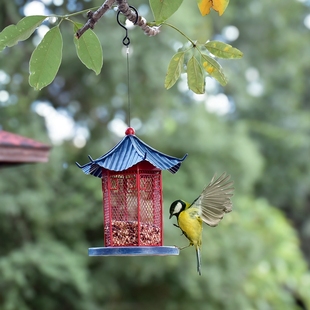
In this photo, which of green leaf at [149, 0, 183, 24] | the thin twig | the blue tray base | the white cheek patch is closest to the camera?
green leaf at [149, 0, 183, 24]

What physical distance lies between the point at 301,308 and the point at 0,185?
3952 mm

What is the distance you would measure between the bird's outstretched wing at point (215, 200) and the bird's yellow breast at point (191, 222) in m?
0.02

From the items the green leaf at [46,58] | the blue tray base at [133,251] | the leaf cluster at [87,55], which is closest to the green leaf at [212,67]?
the leaf cluster at [87,55]

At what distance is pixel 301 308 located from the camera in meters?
7.08

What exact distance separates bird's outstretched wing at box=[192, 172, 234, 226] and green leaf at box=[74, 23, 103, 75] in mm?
594

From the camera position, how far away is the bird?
1.93 m

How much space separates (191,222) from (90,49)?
2.52 ft

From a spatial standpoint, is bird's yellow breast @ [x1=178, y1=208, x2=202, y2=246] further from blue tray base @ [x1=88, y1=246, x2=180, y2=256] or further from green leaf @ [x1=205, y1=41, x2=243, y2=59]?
green leaf @ [x1=205, y1=41, x2=243, y2=59]

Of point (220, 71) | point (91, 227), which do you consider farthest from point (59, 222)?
point (220, 71)

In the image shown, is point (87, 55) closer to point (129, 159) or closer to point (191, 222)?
point (129, 159)

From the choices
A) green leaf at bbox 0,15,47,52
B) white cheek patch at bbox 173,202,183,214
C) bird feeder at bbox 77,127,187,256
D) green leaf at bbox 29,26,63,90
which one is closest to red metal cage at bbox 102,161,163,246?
bird feeder at bbox 77,127,187,256

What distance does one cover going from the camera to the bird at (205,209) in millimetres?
1930

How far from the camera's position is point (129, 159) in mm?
1967

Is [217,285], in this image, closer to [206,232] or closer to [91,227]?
[206,232]
